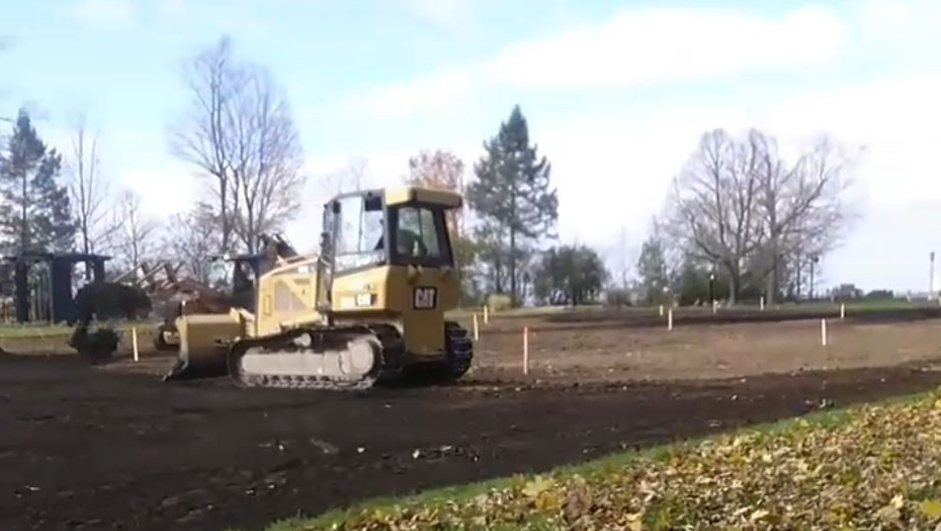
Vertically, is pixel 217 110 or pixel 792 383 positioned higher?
pixel 217 110

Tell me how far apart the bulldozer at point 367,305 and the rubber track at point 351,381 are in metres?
0.02

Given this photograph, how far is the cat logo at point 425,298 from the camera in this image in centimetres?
2147

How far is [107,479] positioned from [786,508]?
711 cm

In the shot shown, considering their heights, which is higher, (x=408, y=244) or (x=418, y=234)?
(x=418, y=234)

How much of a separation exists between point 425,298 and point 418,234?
3.37 feet

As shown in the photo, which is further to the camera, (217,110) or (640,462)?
(217,110)

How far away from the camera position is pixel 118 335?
35281mm

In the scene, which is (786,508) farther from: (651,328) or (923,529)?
(651,328)

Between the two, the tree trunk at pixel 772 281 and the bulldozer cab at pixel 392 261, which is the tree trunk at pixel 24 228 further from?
the bulldozer cab at pixel 392 261

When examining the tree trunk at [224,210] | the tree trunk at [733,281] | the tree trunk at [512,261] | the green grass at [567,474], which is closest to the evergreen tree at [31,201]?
the tree trunk at [224,210]

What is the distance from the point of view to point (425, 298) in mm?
21641

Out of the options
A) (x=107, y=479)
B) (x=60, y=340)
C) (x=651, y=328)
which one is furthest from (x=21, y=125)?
(x=107, y=479)

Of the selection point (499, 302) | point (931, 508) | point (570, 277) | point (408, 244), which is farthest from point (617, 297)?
point (931, 508)

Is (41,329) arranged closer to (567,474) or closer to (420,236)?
(420,236)
